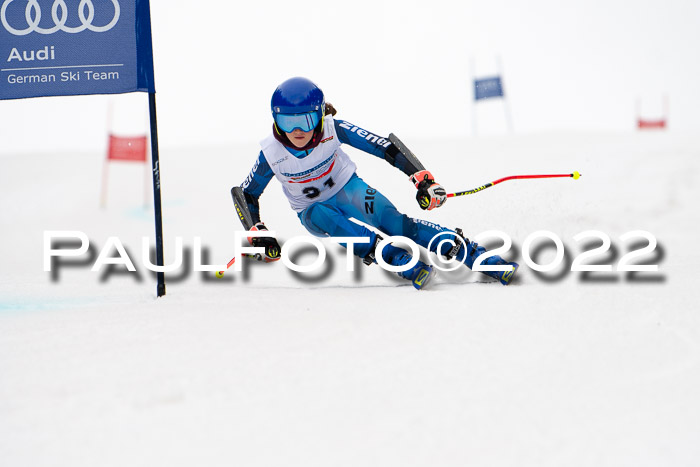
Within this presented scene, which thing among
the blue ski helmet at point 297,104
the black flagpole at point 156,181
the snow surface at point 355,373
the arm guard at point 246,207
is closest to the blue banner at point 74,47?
the black flagpole at point 156,181

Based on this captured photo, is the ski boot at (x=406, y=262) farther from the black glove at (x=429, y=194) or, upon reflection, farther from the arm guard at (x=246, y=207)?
the arm guard at (x=246, y=207)

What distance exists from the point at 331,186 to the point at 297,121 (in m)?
0.55

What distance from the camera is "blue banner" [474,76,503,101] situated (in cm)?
1047

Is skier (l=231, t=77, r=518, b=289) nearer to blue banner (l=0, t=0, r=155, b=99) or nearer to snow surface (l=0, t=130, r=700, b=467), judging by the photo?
snow surface (l=0, t=130, r=700, b=467)

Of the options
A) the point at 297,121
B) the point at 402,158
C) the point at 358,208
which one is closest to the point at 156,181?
the point at 297,121

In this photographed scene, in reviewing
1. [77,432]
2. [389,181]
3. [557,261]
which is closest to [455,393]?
[77,432]

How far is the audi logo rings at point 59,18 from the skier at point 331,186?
980 mm

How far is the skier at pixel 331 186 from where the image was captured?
3.34 meters

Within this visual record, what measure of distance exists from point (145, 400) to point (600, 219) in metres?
6.37

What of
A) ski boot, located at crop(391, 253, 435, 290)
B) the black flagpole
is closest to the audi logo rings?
the black flagpole

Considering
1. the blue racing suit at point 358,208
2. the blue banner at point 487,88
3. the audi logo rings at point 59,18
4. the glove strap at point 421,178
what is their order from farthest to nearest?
Result: 1. the blue banner at point 487,88
2. the blue racing suit at point 358,208
3. the glove strap at point 421,178
4. the audi logo rings at point 59,18

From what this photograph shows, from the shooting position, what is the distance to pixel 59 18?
3260 millimetres

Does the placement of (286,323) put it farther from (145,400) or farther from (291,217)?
(291,217)

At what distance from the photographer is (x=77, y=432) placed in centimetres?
159
